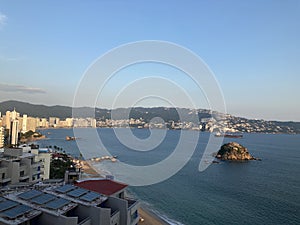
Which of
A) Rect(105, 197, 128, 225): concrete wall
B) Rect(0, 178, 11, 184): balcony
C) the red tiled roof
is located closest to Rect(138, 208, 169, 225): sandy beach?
Rect(0, 178, 11, 184): balcony

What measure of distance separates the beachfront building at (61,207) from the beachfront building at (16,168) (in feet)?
8.92

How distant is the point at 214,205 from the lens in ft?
36.0

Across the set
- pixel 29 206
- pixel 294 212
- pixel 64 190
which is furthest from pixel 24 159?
pixel 294 212

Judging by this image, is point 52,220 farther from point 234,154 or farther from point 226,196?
point 234,154

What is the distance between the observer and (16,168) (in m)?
6.98

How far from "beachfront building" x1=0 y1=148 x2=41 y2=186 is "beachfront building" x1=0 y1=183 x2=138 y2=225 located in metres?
2.72

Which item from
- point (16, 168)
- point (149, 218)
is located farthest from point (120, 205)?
point (149, 218)

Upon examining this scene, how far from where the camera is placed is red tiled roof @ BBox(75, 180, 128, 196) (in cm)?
452

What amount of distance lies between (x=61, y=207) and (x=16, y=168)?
409cm

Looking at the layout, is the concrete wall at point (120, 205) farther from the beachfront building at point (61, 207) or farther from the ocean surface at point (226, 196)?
the ocean surface at point (226, 196)

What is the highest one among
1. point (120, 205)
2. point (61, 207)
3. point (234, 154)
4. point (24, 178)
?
point (61, 207)

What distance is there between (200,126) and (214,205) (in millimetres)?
50444

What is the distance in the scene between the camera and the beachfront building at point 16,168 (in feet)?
22.0

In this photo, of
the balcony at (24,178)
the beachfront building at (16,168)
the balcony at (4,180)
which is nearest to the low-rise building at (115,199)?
the balcony at (4,180)
